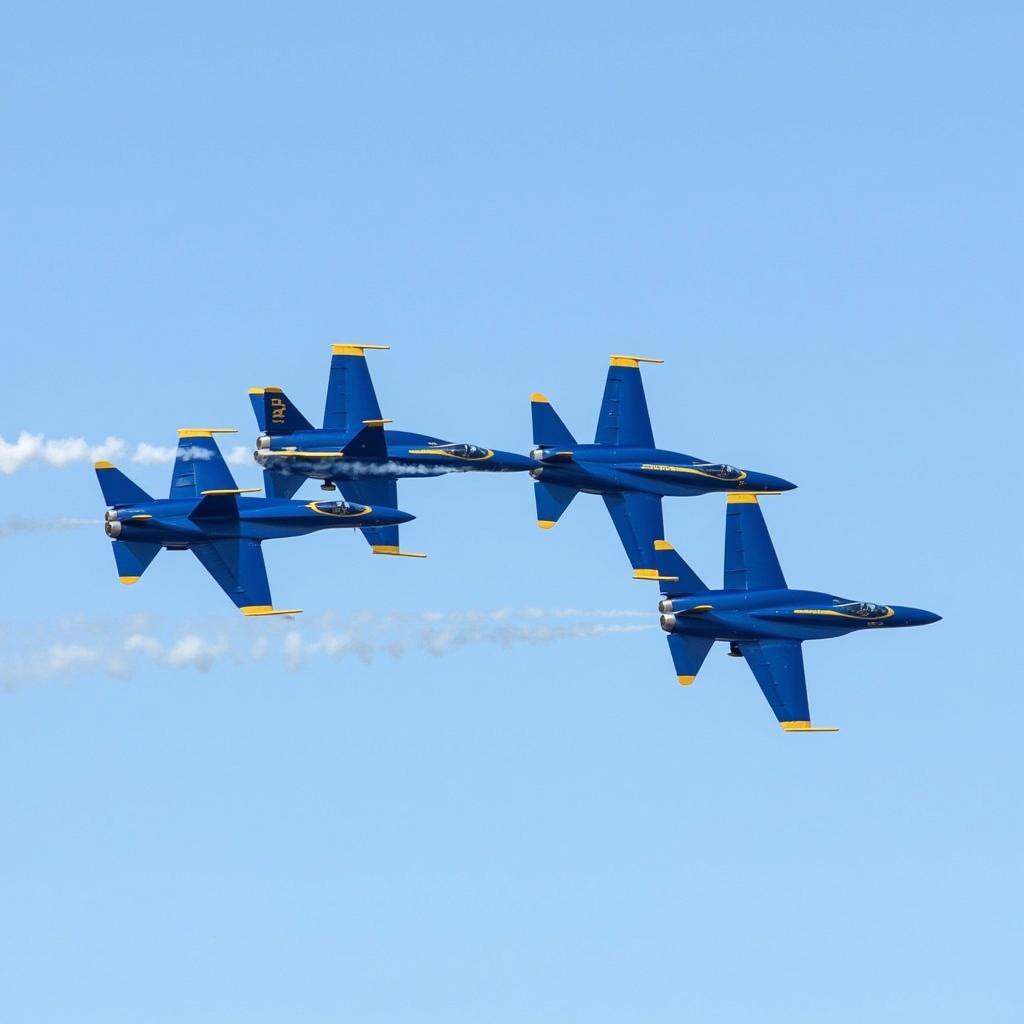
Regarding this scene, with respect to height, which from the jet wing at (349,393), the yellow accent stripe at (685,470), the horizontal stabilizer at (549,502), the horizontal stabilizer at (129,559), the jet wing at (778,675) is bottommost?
the jet wing at (778,675)

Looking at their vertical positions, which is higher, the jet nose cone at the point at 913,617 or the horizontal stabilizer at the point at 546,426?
the horizontal stabilizer at the point at 546,426

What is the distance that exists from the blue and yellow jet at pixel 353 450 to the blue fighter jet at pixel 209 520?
6.69 ft

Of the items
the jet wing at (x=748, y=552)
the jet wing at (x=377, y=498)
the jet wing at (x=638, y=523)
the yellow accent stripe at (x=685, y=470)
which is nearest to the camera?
the jet wing at (x=377, y=498)

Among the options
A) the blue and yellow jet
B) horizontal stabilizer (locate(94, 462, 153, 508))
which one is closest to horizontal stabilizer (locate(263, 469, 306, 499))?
the blue and yellow jet

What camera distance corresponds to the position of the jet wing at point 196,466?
12900cm

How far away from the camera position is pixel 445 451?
13250 centimetres

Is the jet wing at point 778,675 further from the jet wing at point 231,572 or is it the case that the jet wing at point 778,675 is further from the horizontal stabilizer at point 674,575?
the jet wing at point 231,572

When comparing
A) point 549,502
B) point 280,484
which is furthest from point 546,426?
point 280,484

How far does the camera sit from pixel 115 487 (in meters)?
126

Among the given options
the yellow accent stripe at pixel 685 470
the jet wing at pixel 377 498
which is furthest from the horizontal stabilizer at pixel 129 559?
the yellow accent stripe at pixel 685 470

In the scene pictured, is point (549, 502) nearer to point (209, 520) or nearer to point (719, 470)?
point (719, 470)

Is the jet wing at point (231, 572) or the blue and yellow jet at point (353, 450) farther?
the blue and yellow jet at point (353, 450)

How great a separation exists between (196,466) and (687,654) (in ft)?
71.1

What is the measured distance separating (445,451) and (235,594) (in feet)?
38.4
